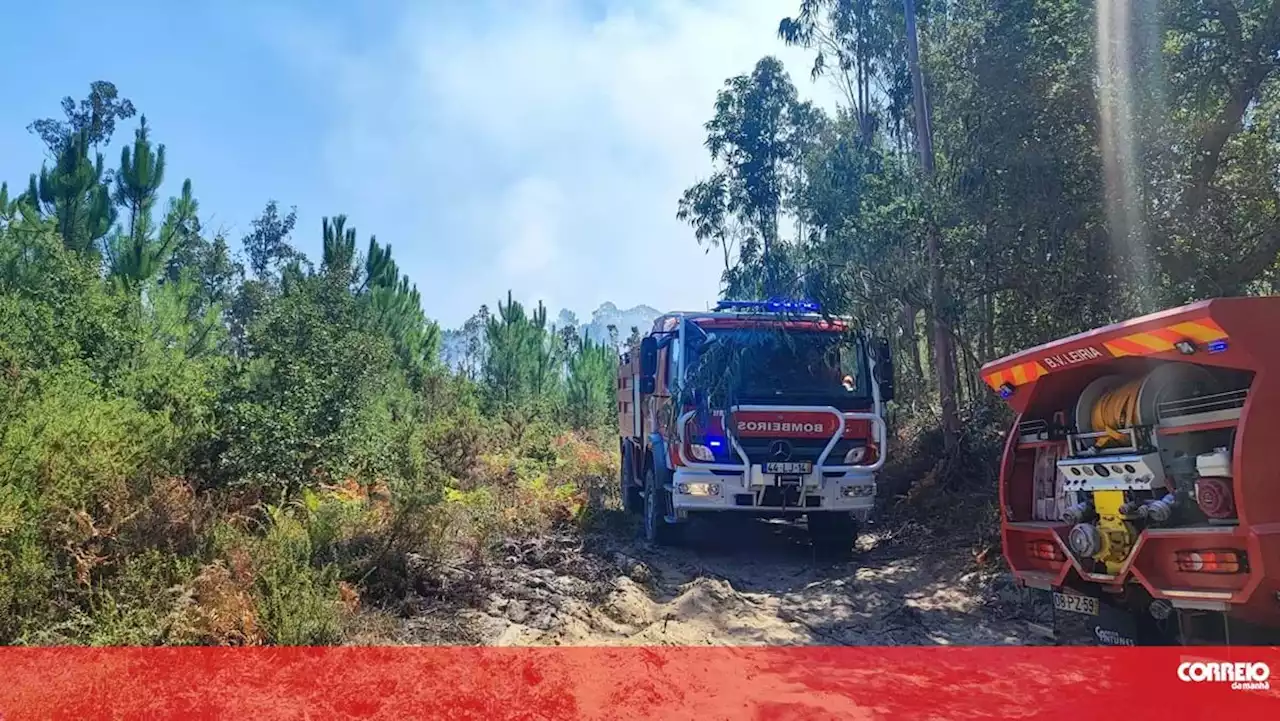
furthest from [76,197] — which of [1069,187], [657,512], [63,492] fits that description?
[1069,187]

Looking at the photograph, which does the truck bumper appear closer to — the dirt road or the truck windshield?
the dirt road

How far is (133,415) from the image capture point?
7820mm

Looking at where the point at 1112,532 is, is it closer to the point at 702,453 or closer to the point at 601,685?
the point at 601,685

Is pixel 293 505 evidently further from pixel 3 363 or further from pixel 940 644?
pixel 940 644

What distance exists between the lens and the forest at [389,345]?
592 centimetres

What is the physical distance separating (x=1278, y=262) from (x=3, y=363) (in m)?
14.1

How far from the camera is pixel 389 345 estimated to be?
34.3 ft

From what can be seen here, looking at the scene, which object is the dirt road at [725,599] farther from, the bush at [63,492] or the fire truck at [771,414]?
the bush at [63,492]

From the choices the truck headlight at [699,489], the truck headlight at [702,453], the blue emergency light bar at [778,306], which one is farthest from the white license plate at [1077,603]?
the blue emergency light bar at [778,306]

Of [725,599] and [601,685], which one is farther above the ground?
[725,599]

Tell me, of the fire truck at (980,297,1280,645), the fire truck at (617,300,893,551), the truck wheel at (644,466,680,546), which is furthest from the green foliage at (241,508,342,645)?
the fire truck at (980,297,1280,645)

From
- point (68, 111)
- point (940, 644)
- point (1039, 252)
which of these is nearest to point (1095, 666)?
point (940, 644)

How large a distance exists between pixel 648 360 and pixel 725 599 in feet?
10.8

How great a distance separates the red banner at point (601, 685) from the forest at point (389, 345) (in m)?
0.34
